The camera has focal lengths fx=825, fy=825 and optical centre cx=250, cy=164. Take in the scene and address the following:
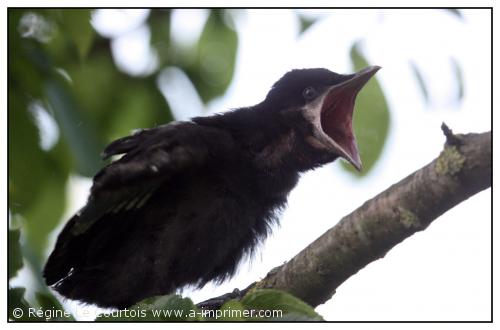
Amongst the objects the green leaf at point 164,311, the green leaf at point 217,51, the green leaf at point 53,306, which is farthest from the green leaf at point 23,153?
the green leaf at point 217,51

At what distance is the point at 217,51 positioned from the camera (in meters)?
3.93

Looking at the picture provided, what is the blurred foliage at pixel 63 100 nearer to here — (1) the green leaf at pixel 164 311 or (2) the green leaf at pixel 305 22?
(2) the green leaf at pixel 305 22

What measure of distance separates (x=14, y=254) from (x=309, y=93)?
1895 millimetres

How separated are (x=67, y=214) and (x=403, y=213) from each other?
148cm

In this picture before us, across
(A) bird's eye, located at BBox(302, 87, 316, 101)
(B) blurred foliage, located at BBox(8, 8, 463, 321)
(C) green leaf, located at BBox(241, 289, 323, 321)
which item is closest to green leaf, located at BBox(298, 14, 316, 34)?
(B) blurred foliage, located at BBox(8, 8, 463, 321)

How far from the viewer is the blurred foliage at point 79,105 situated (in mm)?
2885

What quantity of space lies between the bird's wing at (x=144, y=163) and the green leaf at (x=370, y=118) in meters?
0.63

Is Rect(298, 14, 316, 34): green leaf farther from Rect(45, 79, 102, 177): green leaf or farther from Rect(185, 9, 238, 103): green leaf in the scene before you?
Rect(45, 79, 102, 177): green leaf

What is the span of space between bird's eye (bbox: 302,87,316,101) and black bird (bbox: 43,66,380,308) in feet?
0.62

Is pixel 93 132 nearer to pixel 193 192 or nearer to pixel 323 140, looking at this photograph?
pixel 193 192

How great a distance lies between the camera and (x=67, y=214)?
3.43 meters

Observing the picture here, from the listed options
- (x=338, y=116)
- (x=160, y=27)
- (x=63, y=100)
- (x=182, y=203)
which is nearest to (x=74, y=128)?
(x=63, y=100)

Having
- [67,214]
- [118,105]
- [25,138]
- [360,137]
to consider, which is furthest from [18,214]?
[360,137]

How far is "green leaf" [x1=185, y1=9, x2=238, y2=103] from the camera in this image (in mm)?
3889
